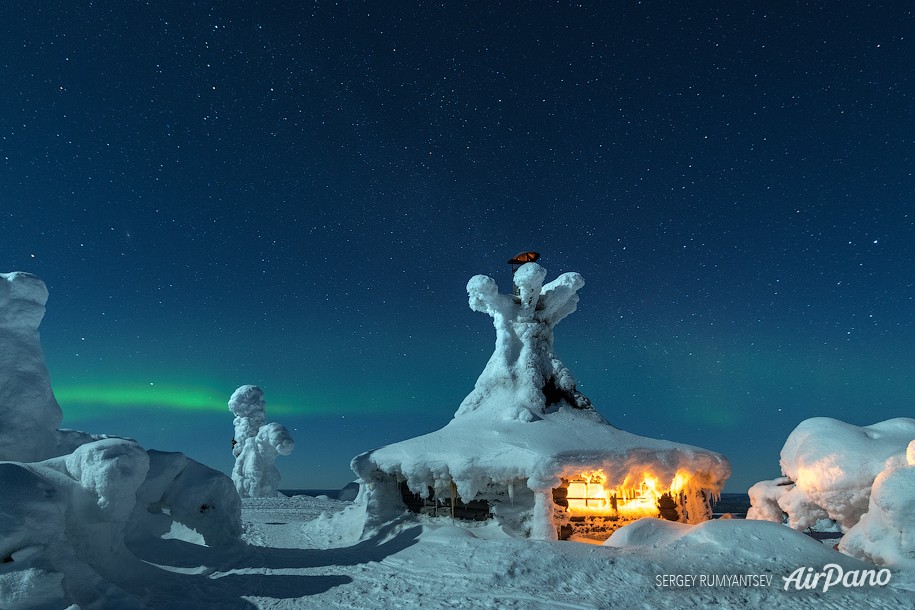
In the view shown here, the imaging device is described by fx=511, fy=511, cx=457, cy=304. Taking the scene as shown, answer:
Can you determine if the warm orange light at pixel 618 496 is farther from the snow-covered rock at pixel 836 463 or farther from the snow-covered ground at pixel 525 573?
the snow-covered ground at pixel 525 573

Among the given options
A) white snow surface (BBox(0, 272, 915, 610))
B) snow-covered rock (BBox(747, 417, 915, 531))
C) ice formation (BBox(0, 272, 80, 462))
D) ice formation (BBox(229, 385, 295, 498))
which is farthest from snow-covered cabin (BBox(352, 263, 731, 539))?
ice formation (BBox(229, 385, 295, 498))

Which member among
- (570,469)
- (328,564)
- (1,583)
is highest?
(570,469)

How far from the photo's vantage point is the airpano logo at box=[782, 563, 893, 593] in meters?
8.53

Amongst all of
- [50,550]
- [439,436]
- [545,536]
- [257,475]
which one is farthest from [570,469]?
[257,475]

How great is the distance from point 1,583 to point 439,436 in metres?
10.9

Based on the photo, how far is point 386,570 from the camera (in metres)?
9.73

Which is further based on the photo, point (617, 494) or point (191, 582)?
point (617, 494)

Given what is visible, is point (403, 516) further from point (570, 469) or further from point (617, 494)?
point (617, 494)

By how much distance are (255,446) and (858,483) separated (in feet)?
87.8

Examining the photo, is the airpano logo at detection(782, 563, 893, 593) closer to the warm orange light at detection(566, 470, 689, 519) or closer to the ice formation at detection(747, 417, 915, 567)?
the ice formation at detection(747, 417, 915, 567)

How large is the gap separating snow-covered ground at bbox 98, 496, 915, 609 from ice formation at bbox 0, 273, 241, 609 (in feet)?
2.37

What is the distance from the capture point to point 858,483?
1166 centimetres

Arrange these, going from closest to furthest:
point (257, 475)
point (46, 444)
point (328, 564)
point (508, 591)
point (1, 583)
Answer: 1. point (1, 583)
2. point (508, 591)
3. point (328, 564)
4. point (46, 444)
5. point (257, 475)

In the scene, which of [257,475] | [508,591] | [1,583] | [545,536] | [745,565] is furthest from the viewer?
[257,475]
